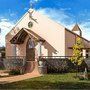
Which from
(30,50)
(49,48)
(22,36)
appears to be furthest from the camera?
(30,50)

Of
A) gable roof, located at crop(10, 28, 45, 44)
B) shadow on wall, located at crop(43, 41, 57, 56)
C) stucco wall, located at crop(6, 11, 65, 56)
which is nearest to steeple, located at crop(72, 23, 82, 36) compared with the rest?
stucco wall, located at crop(6, 11, 65, 56)

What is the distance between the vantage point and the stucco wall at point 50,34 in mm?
34562

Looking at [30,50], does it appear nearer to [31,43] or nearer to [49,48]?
[31,43]

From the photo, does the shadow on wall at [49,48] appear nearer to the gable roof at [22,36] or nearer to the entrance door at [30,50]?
the gable roof at [22,36]

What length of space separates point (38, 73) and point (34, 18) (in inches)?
345

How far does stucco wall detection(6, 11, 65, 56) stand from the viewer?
34562 mm

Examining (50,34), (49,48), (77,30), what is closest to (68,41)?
(50,34)

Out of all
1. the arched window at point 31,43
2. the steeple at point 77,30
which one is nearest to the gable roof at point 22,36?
the arched window at point 31,43

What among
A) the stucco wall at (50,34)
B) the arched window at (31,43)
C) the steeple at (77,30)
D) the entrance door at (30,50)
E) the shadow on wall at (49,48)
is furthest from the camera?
the steeple at (77,30)

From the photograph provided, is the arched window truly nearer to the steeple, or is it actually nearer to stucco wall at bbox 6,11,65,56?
stucco wall at bbox 6,11,65,56

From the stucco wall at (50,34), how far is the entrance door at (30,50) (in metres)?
1.44

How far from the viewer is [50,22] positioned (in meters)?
35.0

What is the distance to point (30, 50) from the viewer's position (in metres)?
37.4

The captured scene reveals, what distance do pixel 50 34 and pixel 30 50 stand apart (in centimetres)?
371
